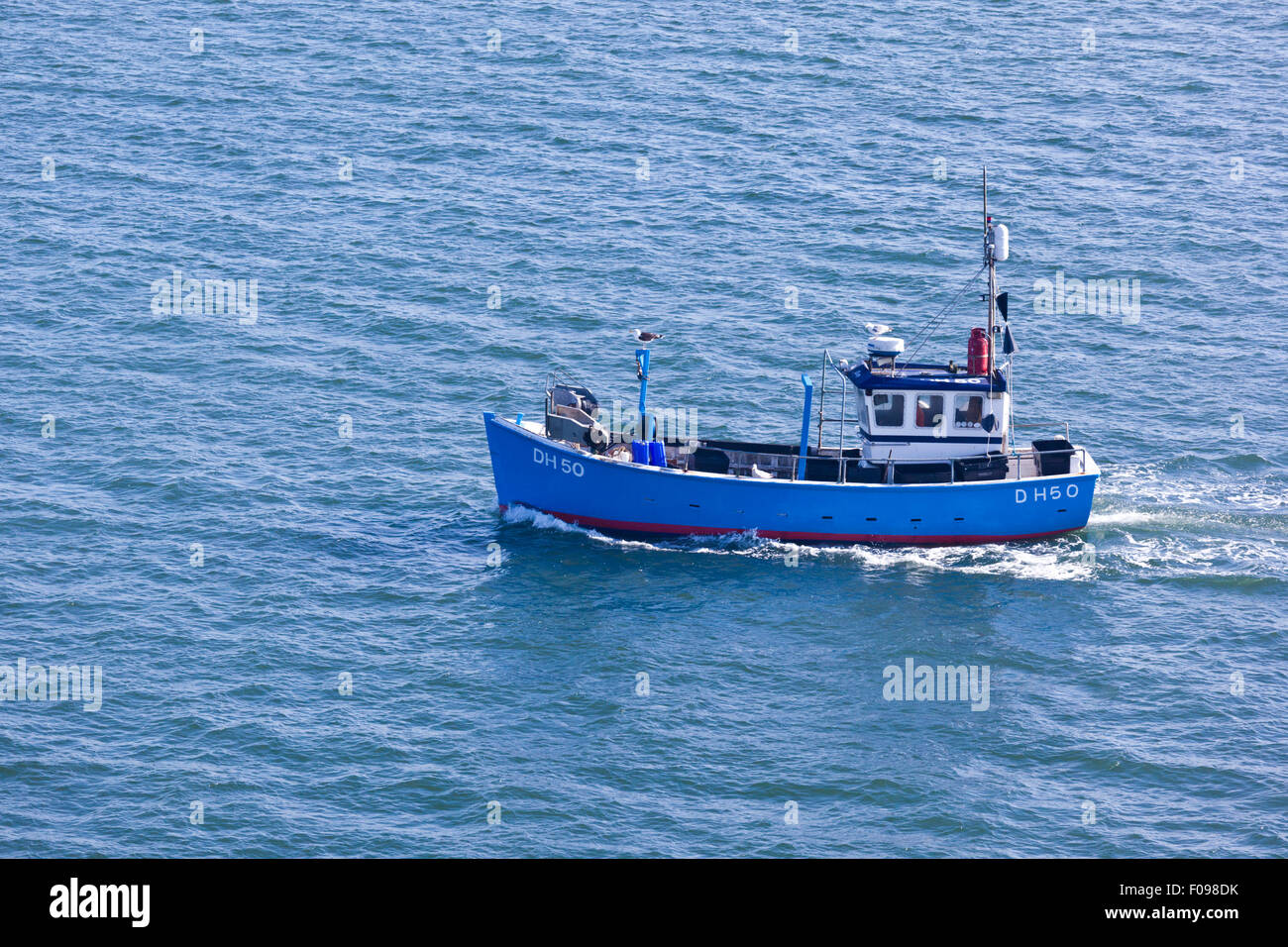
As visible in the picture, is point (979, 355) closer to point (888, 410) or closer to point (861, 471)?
point (888, 410)

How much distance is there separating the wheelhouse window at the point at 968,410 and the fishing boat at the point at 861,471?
3cm

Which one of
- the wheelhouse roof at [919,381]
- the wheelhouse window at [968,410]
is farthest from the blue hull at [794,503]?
the wheelhouse roof at [919,381]

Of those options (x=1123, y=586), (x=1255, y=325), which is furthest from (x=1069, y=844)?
(x=1255, y=325)

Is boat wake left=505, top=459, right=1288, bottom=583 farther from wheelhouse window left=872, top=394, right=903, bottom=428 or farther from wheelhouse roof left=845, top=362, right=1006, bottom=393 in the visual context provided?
wheelhouse roof left=845, top=362, right=1006, bottom=393

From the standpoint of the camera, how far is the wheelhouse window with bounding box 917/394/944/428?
2142 inches

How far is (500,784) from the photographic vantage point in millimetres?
42656

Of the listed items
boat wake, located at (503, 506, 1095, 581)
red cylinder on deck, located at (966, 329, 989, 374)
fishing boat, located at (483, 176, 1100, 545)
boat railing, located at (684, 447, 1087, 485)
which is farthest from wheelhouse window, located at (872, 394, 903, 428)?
boat wake, located at (503, 506, 1095, 581)

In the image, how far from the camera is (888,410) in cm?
5453

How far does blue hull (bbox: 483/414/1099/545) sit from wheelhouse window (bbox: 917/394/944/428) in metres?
2.30

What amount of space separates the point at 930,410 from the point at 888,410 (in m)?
1.32

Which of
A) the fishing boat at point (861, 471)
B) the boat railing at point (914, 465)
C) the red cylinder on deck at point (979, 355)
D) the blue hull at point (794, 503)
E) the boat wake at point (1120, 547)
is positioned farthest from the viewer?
the red cylinder on deck at point (979, 355)

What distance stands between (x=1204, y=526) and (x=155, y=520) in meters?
32.2

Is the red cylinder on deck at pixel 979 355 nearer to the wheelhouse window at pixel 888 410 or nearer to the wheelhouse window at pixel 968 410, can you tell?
the wheelhouse window at pixel 968 410

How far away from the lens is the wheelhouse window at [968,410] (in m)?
54.4
